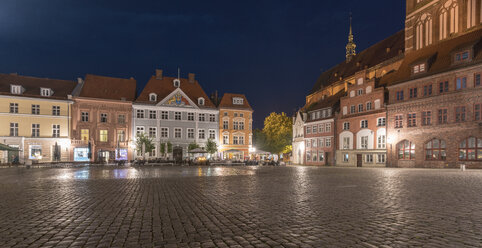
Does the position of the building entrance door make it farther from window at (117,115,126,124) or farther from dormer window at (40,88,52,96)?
dormer window at (40,88,52,96)

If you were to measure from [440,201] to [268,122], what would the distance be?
6176cm

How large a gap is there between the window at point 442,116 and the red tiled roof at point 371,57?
14.8m

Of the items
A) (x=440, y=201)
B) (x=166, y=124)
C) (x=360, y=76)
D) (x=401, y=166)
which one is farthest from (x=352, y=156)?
(x=440, y=201)

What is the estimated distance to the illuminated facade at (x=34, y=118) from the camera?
151 ft

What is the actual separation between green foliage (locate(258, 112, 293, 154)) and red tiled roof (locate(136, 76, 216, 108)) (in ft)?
56.7

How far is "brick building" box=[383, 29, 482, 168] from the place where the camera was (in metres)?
31.6

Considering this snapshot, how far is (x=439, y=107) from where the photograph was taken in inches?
1363

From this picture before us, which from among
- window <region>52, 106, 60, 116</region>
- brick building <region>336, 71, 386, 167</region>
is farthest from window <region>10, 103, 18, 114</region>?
brick building <region>336, 71, 386, 167</region>

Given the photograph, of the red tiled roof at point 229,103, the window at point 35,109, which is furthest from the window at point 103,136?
the red tiled roof at point 229,103

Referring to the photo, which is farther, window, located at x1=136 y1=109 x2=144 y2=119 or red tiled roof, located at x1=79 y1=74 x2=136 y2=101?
window, located at x1=136 y1=109 x2=144 y2=119

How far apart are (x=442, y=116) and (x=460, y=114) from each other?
77.7 inches

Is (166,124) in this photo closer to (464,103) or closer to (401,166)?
(401,166)

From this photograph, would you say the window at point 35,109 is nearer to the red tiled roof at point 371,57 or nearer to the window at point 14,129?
the window at point 14,129

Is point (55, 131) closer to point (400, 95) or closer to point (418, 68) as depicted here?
point (400, 95)
